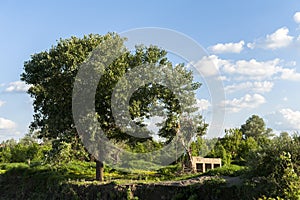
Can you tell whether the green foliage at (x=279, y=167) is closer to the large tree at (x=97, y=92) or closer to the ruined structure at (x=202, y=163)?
the large tree at (x=97, y=92)

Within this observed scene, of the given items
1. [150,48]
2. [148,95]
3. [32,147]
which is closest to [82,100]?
[148,95]

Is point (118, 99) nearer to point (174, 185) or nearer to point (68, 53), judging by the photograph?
point (68, 53)

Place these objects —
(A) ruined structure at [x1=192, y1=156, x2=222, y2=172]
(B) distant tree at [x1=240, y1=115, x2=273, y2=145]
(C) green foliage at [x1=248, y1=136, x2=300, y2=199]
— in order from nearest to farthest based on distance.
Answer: (C) green foliage at [x1=248, y1=136, x2=300, y2=199] → (A) ruined structure at [x1=192, y1=156, x2=222, y2=172] → (B) distant tree at [x1=240, y1=115, x2=273, y2=145]

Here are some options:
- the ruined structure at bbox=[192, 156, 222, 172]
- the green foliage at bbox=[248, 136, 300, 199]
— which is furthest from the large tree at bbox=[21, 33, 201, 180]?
the green foliage at bbox=[248, 136, 300, 199]

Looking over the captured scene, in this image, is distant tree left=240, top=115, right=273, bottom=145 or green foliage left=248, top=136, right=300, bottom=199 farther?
distant tree left=240, top=115, right=273, bottom=145

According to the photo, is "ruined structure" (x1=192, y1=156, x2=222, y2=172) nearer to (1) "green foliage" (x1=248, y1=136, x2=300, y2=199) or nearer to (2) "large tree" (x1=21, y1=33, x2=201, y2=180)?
(2) "large tree" (x1=21, y1=33, x2=201, y2=180)

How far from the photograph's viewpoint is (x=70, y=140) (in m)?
16.8

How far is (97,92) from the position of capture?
1700 centimetres

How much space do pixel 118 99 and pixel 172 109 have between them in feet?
9.64

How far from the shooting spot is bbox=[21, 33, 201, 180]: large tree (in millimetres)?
17000

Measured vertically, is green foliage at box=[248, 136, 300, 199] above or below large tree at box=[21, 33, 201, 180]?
below

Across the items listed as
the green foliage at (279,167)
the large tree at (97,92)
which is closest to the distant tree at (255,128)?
the large tree at (97,92)

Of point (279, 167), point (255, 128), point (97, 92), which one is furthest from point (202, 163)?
point (255, 128)

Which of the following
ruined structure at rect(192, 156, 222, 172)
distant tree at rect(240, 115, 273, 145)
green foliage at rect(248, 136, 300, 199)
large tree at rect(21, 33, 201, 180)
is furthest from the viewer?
distant tree at rect(240, 115, 273, 145)
